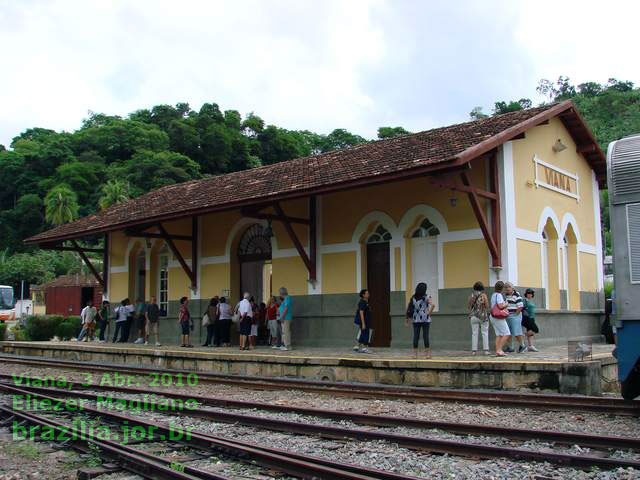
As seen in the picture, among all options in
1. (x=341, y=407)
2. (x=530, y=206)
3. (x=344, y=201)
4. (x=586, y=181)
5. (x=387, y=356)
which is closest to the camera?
(x=341, y=407)

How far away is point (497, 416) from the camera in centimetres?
829

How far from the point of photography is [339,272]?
16.3 metres

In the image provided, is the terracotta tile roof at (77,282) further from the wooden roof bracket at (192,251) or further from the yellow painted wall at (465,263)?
the yellow painted wall at (465,263)

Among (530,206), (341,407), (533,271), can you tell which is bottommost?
(341,407)

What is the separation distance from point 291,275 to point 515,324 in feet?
21.2

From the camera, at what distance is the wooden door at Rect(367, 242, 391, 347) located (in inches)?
626

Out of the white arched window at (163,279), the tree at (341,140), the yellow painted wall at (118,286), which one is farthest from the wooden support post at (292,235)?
the tree at (341,140)

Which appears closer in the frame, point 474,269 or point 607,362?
point 607,362

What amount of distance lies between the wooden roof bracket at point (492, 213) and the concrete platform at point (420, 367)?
223 cm

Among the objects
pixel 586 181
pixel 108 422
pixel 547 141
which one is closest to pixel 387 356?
pixel 108 422

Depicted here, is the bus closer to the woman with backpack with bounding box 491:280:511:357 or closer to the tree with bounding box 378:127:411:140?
the woman with backpack with bounding box 491:280:511:357

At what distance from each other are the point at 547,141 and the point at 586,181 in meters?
2.95

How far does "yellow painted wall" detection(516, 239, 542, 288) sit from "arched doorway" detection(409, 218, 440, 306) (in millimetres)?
1836

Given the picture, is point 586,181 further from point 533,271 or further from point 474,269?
point 474,269
